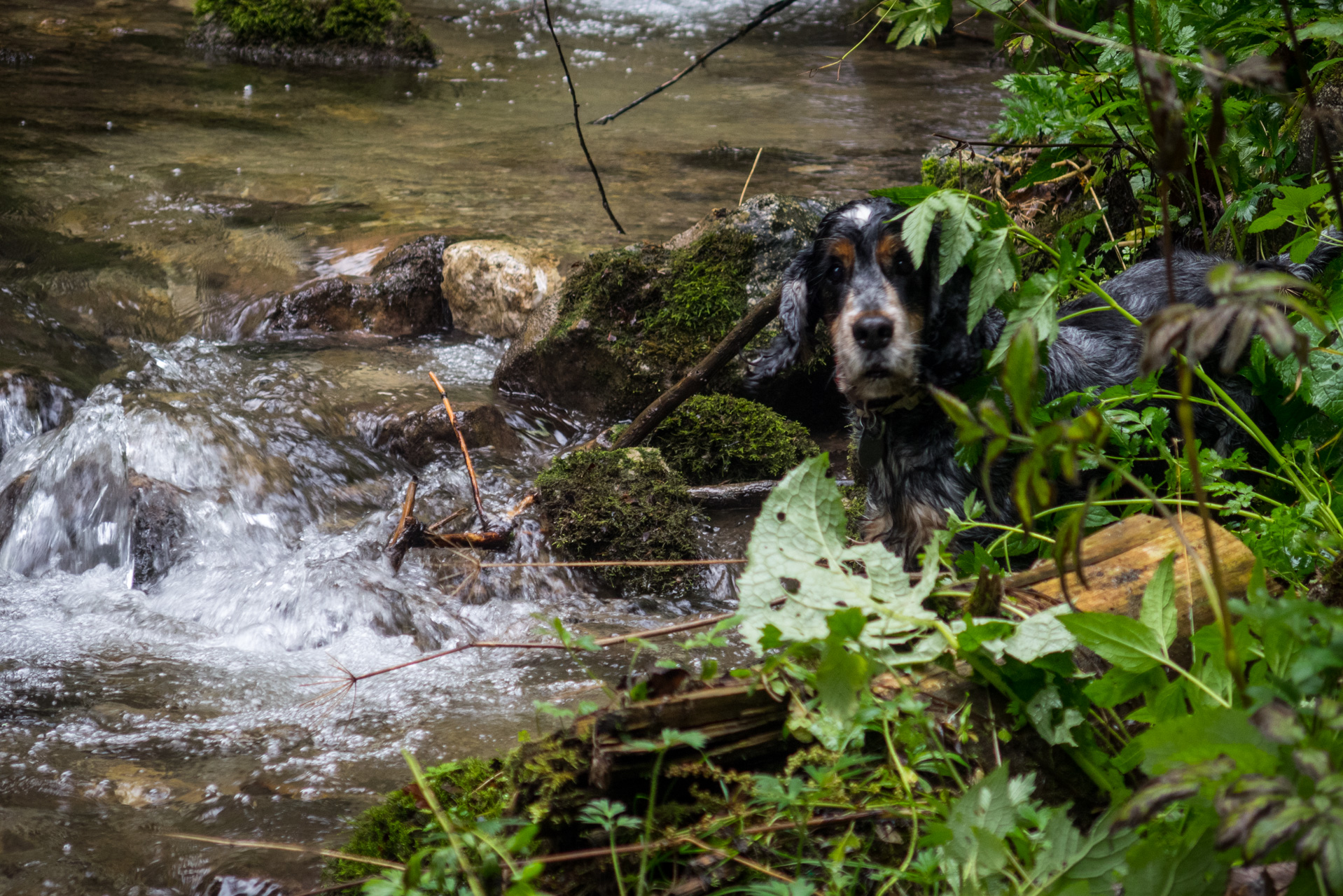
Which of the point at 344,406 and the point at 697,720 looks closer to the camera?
the point at 697,720

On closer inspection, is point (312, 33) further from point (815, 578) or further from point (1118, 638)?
point (1118, 638)

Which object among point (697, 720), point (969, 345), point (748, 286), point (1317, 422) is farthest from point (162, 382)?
point (1317, 422)

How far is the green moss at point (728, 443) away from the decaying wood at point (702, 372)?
0.22 meters

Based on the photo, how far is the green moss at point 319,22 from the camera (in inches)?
639

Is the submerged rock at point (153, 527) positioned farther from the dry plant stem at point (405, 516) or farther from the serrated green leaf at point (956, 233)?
the serrated green leaf at point (956, 233)

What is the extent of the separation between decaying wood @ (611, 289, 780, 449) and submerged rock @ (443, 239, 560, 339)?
8.83 feet

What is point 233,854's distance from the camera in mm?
2723

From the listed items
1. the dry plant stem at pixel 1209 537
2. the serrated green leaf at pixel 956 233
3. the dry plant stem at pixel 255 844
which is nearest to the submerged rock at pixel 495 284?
the dry plant stem at pixel 255 844

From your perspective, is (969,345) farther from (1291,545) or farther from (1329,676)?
(1329,676)

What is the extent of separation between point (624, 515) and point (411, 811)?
8.36 ft

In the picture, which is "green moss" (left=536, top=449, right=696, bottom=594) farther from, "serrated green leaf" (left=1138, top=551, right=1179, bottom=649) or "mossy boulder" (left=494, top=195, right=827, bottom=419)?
"serrated green leaf" (left=1138, top=551, right=1179, bottom=649)

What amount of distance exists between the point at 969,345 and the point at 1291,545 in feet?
4.62

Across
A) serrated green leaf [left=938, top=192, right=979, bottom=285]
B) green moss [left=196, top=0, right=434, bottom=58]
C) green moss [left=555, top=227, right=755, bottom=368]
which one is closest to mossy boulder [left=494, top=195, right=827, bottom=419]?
green moss [left=555, top=227, right=755, bottom=368]

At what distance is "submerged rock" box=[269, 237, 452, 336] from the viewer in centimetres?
810
